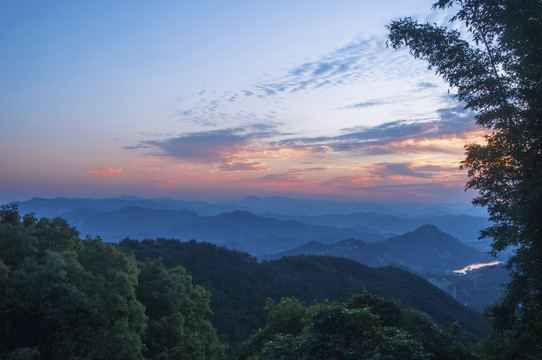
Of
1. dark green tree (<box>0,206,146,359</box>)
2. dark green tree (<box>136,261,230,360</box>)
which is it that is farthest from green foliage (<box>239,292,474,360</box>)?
dark green tree (<box>136,261,230,360</box>)

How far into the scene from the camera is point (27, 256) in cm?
1730

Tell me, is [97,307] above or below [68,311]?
below

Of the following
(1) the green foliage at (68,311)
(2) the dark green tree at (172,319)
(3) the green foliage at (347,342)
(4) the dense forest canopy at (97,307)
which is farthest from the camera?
(2) the dark green tree at (172,319)

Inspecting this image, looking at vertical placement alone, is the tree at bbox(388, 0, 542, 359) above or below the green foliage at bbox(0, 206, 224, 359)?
above

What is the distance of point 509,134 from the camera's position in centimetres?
1036

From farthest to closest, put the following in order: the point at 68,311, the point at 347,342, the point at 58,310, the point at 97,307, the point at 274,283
→ 1. the point at 274,283
2. the point at 97,307
3. the point at 68,311
4. the point at 58,310
5. the point at 347,342

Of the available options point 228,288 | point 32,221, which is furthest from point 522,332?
point 228,288

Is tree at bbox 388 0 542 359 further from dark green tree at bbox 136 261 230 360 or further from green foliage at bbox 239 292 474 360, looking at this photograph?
dark green tree at bbox 136 261 230 360

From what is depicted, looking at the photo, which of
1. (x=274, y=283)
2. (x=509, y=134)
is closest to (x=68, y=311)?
(x=509, y=134)

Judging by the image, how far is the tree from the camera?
977cm

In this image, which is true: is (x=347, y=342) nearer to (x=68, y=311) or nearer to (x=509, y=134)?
(x=509, y=134)

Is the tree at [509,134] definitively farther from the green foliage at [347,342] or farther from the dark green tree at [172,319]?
the dark green tree at [172,319]

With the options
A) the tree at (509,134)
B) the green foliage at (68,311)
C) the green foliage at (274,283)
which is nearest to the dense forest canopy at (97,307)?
the green foliage at (68,311)

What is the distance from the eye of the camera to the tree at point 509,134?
977cm
